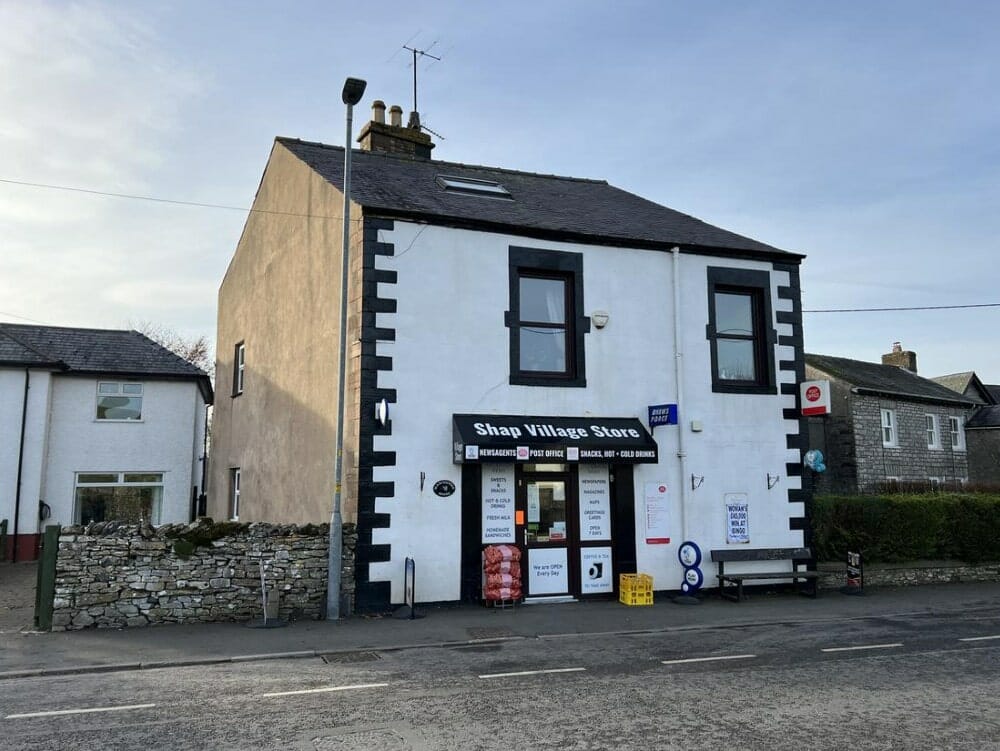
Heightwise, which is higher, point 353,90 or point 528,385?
point 353,90

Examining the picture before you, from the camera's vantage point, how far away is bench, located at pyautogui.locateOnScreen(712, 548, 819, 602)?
526 inches

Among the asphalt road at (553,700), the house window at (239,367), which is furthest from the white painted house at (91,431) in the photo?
the asphalt road at (553,700)

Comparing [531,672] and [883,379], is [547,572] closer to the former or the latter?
[531,672]

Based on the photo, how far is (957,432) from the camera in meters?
34.3

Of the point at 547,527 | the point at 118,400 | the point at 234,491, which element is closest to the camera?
the point at 547,527

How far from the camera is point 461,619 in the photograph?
445 inches

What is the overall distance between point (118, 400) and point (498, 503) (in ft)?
51.3

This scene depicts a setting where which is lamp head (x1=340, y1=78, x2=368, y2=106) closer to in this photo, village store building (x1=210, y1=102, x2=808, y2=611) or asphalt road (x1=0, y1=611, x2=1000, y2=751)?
village store building (x1=210, y1=102, x2=808, y2=611)

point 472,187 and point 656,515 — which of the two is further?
point 472,187

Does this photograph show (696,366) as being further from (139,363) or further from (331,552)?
(139,363)

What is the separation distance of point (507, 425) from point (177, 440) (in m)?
15.0

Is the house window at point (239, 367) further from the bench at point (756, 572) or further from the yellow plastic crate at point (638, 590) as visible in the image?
the bench at point (756, 572)

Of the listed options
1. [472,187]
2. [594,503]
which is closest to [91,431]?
[472,187]

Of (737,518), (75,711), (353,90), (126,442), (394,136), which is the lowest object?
(75,711)
